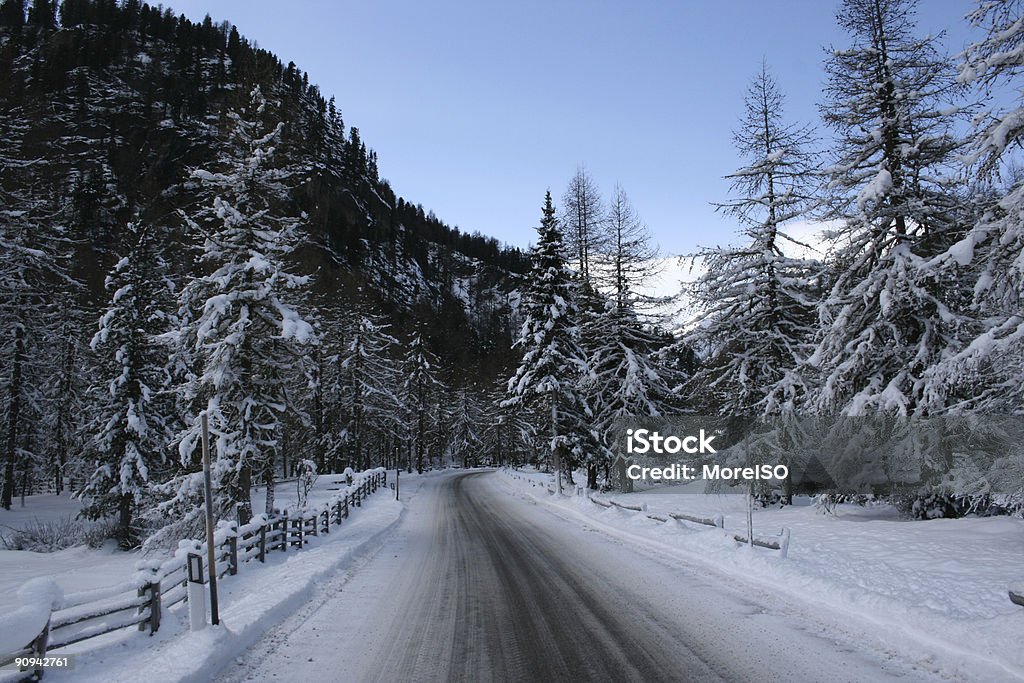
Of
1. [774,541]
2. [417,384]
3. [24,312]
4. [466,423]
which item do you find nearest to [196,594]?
[774,541]

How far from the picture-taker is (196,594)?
7223mm

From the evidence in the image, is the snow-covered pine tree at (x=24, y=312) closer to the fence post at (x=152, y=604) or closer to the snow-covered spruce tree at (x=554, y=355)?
the fence post at (x=152, y=604)

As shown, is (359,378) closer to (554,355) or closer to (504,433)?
(554,355)

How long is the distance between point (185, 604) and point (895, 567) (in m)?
11.4

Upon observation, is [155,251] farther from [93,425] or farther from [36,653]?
[36,653]

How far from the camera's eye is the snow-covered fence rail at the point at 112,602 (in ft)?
16.6

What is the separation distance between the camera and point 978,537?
37.3ft

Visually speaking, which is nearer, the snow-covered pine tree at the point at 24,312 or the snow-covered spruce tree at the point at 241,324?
the snow-covered spruce tree at the point at 241,324

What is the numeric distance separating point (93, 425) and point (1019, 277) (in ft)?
97.7

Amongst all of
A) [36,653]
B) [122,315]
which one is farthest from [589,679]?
[122,315]

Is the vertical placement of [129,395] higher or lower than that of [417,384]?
lower

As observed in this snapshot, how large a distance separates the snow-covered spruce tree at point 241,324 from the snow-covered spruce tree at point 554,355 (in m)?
13.1

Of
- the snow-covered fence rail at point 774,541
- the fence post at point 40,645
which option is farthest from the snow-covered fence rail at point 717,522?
the fence post at point 40,645

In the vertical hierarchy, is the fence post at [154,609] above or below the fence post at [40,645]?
below
